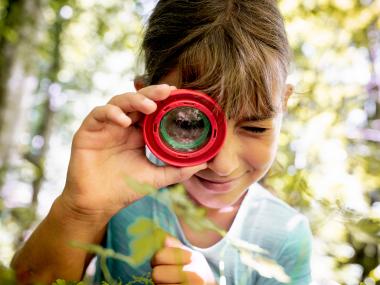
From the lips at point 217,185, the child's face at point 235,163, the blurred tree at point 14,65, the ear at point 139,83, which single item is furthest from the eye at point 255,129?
the blurred tree at point 14,65

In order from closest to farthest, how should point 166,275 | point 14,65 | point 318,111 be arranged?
point 166,275 → point 318,111 → point 14,65

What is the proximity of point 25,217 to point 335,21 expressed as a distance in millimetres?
2820

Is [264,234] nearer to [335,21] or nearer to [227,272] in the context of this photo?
[227,272]

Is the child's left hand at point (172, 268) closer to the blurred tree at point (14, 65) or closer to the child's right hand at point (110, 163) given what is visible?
the child's right hand at point (110, 163)

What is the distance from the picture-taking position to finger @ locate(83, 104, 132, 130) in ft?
4.82

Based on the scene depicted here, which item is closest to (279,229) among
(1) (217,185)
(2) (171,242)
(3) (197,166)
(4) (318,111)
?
(1) (217,185)

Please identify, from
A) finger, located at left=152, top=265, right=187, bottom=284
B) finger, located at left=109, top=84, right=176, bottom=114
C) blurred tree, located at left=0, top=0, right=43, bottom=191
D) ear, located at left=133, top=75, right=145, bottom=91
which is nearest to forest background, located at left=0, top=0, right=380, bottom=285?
blurred tree, located at left=0, top=0, right=43, bottom=191

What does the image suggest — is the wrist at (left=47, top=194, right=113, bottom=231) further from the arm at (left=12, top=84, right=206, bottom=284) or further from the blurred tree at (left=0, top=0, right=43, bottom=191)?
the blurred tree at (left=0, top=0, right=43, bottom=191)

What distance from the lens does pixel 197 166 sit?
1.57 m

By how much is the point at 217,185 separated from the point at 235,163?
16cm

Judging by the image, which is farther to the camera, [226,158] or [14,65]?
[14,65]

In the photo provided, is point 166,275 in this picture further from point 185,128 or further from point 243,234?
point 243,234

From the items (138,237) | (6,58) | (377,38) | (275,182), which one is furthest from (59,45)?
(138,237)

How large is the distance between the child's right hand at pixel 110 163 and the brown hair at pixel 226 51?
0.20 metres
